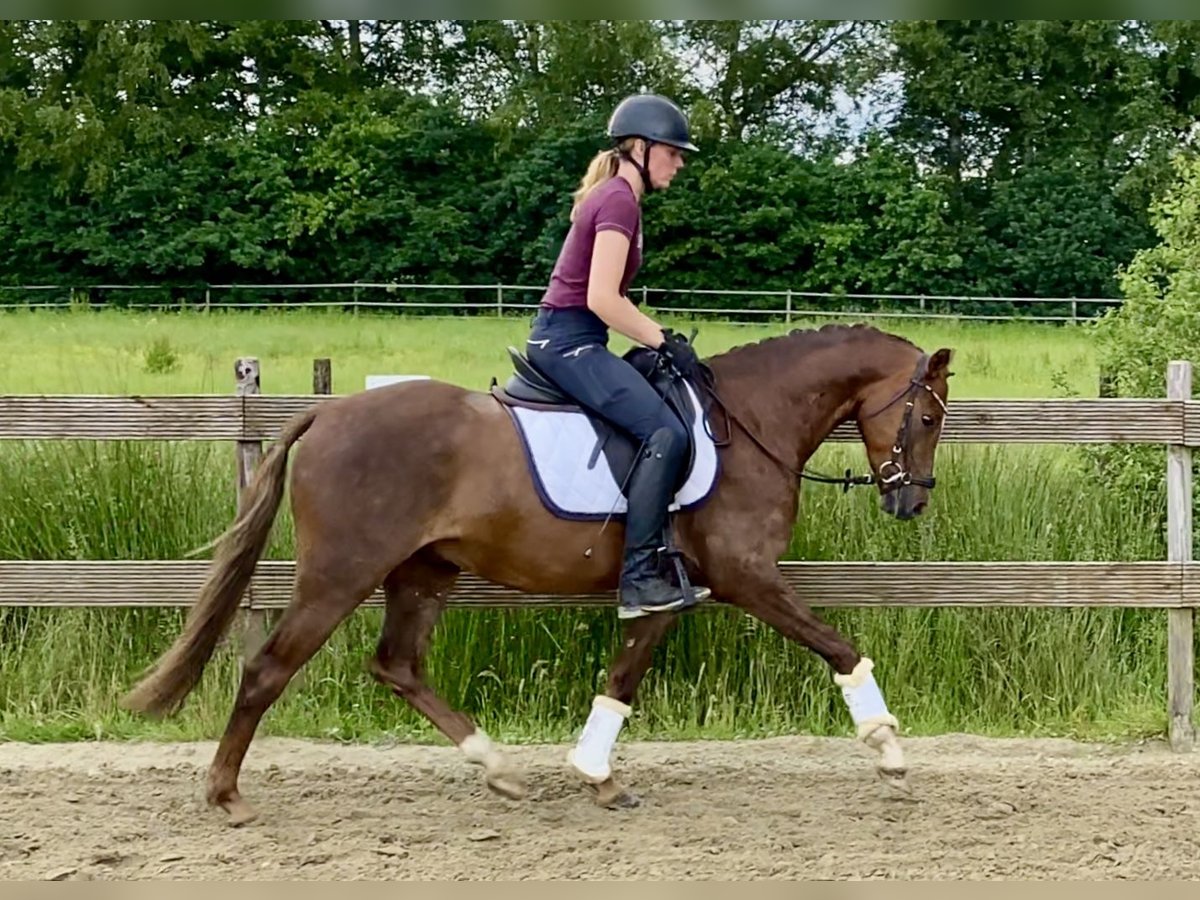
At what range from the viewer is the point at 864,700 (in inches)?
196

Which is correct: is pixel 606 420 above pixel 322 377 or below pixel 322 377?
below

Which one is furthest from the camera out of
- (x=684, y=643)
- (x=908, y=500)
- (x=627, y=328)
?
(x=684, y=643)

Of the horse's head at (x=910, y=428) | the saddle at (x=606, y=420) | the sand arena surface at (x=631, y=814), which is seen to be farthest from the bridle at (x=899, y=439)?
the sand arena surface at (x=631, y=814)

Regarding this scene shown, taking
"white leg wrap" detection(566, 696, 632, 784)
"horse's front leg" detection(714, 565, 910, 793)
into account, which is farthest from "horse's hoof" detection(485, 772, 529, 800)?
"horse's front leg" detection(714, 565, 910, 793)

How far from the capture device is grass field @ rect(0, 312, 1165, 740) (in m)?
6.17

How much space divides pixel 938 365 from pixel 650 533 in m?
1.42

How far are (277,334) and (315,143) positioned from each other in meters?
Answer: 17.8

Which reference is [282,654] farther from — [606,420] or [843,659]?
[843,659]

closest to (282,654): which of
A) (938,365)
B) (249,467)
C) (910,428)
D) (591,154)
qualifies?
(249,467)

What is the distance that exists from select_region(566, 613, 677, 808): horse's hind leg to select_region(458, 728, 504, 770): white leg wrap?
0.31 metres

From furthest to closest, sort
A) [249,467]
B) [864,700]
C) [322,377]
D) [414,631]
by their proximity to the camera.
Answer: [322,377], [249,467], [414,631], [864,700]

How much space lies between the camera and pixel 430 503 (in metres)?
4.90

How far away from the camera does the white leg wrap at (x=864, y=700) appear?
16.3 feet

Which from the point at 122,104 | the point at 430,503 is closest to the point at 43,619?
the point at 430,503
